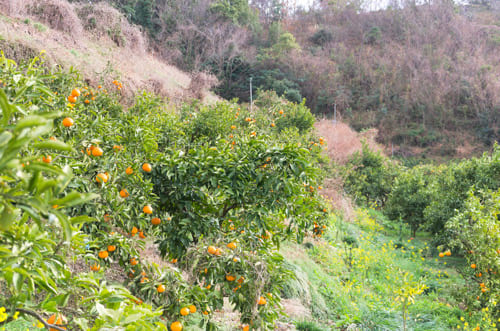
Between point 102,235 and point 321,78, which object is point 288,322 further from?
point 321,78

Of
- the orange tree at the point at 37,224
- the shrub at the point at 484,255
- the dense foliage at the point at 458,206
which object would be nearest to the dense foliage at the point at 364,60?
the dense foliage at the point at 458,206

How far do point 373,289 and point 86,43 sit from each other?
402 inches

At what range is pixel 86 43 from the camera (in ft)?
33.7

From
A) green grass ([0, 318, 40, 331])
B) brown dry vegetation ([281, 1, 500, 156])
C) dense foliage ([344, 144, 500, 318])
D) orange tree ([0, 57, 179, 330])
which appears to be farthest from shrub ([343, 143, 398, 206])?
orange tree ([0, 57, 179, 330])

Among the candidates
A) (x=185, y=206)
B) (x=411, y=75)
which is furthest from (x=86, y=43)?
(x=411, y=75)

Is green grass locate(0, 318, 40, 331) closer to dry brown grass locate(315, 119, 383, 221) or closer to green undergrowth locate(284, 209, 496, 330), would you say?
green undergrowth locate(284, 209, 496, 330)

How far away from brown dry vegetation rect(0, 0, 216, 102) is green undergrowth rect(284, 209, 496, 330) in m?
4.97

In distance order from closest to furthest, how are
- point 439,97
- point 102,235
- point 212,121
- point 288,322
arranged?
1. point 102,235
2. point 288,322
3. point 212,121
4. point 439,97

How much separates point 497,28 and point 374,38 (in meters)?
11.3

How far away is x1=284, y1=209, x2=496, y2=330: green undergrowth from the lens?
3.76 metres

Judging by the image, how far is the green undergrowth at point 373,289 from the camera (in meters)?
3.76

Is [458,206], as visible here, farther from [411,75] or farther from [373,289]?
[411,75]

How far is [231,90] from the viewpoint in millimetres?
21078

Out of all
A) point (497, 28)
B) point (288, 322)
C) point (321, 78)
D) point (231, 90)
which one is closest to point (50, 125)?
point (288, 322)
